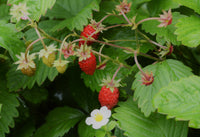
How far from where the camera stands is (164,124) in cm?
120

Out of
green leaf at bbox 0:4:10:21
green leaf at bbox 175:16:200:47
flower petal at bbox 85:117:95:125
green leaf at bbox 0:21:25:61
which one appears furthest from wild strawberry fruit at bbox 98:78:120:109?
green leaf at bbox 0:4:10:21

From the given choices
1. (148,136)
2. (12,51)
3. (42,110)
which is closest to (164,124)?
(148,136)

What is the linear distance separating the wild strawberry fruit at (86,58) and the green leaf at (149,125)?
0.26 metres

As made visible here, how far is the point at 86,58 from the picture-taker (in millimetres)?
1149

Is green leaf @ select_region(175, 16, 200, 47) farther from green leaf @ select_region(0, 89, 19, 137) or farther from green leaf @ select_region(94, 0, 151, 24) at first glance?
green leaf @ select_region(0, 89, 19, 137)

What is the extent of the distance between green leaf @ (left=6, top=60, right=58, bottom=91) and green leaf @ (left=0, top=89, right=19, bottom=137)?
6cm

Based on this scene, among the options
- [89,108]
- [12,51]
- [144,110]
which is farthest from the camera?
[89,108]

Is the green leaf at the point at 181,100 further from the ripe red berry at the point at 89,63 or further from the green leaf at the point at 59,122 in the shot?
the green leaf at the point at 59,122

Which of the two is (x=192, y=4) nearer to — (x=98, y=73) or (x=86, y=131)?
(x=98, y=73)

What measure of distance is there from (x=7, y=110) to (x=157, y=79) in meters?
0.79

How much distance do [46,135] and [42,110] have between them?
1.18ft

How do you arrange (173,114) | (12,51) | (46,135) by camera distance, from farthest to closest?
(46,135) < (12,51) < (173,114)

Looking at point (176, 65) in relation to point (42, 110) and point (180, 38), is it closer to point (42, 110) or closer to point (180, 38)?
point (180, 38)

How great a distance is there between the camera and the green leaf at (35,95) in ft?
5.28
